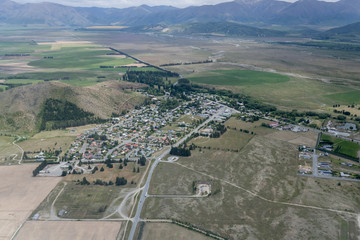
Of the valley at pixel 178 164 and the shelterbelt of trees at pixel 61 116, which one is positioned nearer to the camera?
the valley at pixel 178 164

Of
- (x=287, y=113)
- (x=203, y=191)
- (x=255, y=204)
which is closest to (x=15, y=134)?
(x=203, y=191)

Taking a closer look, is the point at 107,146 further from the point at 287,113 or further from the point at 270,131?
the point at 287,113

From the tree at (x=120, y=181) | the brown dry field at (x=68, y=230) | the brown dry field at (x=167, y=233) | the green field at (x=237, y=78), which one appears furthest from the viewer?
the green field at (x=237, y=78)

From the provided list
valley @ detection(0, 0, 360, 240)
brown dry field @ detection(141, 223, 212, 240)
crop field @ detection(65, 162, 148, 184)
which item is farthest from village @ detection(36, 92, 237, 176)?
brown dry field @ detection(141, 223, 212, 240)

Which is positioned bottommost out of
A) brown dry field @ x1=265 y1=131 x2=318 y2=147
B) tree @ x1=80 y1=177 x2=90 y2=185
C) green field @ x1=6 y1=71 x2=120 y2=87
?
tree @ x1=80 y1=177 x2=90 y2=185

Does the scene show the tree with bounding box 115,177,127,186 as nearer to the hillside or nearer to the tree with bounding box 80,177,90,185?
the tree with bounding box 80,177,90,185

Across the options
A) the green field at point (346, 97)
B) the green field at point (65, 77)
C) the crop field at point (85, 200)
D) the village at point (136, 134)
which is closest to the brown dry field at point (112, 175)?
the village at point (136, 134)

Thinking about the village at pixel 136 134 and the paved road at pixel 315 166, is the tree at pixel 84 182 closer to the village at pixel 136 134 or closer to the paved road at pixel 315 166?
the village at pixel 136 134
